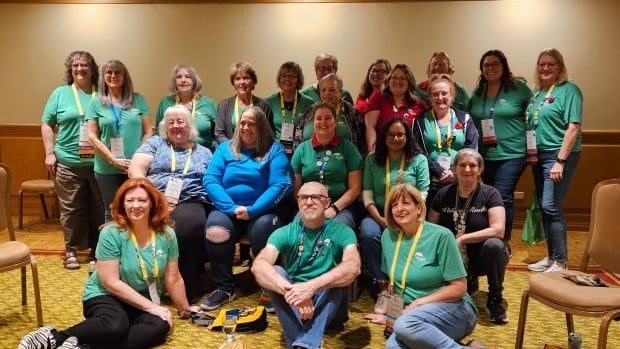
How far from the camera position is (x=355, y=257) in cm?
283

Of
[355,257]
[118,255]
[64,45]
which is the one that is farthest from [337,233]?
[64,45]

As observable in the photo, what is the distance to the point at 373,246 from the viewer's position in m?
3.37

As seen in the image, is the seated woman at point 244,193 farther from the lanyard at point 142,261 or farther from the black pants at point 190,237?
the lanyard at point 142,261

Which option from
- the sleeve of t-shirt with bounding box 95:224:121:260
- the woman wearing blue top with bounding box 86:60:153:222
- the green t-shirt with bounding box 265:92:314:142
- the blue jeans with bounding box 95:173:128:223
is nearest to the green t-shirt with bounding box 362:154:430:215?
the green t-shirt with bounding box 265:92:314:142

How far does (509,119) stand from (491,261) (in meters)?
1.32

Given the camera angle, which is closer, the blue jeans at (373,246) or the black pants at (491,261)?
the black pants at (491,261)

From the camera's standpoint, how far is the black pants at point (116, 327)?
2633mm

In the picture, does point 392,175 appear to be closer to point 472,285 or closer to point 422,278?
point 472,285

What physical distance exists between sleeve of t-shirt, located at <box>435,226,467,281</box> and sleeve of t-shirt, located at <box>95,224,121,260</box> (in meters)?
1.58

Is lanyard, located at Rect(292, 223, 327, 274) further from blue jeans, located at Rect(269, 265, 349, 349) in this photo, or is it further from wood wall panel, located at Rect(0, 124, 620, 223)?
wood wall panel, located at Rect(0, 124, 620, 223)

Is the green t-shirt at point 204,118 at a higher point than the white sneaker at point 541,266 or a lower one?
higher

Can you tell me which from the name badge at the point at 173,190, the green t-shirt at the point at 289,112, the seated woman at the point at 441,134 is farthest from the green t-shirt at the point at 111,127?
the seated woman at the point at 441,134

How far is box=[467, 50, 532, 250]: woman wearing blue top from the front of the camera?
160 inches

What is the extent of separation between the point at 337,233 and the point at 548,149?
1.99m
